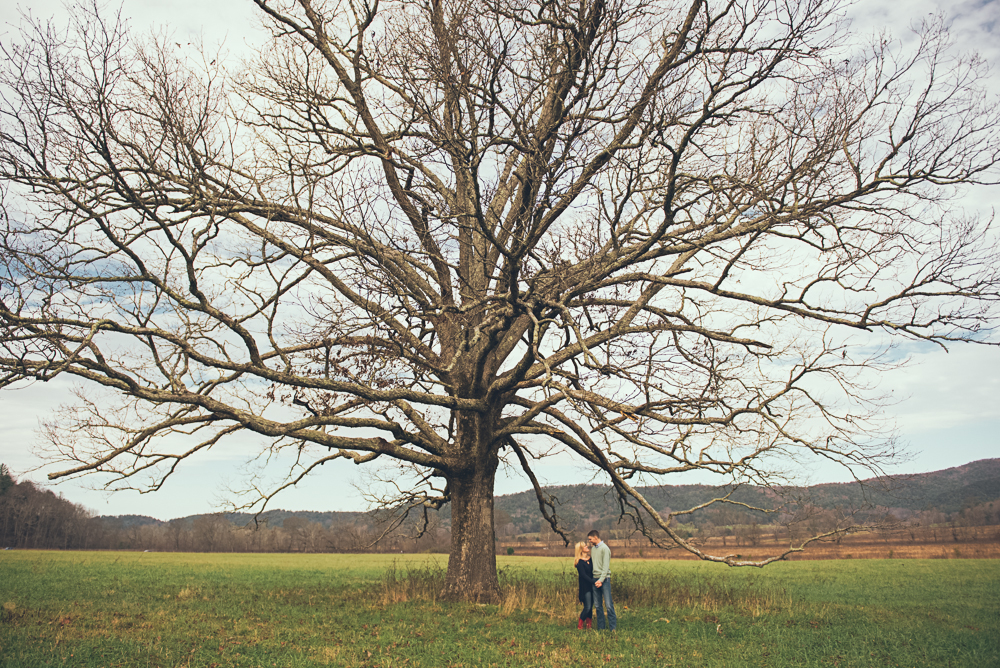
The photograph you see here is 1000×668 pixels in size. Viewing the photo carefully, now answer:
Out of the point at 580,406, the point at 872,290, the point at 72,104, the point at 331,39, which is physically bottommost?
the point at 580,406

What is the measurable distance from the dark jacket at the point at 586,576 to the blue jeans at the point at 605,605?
14cm

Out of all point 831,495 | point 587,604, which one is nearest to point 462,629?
point 587,604

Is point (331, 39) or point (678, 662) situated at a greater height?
point (331, 39)

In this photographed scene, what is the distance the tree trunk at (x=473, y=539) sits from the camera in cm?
1114

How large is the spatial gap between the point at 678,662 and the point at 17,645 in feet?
26.8

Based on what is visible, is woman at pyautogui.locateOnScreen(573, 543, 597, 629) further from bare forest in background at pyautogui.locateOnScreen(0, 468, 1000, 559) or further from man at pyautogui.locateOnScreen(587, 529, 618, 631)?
bare forest in background at pyautogui.locateOnScreen(0, 468, 1000, 559)

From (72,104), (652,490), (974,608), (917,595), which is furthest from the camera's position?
(917,595)

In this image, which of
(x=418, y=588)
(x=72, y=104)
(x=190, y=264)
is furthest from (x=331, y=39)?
(x=418, y=588)

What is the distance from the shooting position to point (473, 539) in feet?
37.5

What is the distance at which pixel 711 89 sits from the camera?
26.2 feet

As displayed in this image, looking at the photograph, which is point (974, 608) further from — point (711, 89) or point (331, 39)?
point (331, 39)

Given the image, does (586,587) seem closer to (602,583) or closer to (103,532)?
(602,583)

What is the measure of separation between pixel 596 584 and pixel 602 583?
0.18m

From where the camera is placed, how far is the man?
30.0 feet
